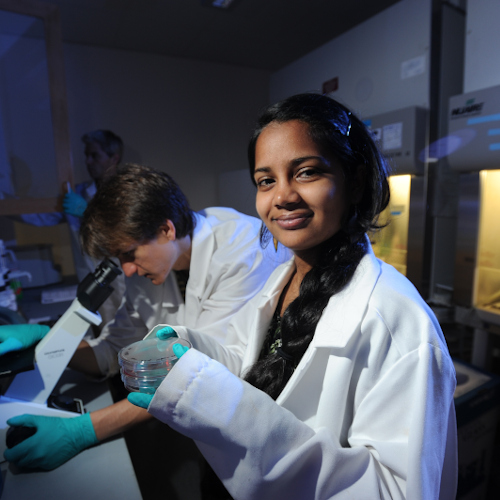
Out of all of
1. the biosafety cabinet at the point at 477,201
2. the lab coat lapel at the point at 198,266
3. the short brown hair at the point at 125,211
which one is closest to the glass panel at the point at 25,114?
the short brown hair at the point at 125,211

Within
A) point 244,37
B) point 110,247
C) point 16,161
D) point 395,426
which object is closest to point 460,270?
point 395,426

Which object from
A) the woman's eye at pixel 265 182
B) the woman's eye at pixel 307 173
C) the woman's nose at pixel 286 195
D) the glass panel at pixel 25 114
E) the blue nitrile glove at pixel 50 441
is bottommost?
the blue nitrile glove at pixel 50 441

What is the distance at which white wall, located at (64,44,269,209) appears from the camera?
2955mm

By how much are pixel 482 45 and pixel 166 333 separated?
197 centimetres

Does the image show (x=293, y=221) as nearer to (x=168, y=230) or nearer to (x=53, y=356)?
(x=168, y=230)

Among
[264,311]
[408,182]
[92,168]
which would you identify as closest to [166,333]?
[264,311]

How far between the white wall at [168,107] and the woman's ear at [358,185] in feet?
7.25

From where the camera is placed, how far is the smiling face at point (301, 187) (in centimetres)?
72

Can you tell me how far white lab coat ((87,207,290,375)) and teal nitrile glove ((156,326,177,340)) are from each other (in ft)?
1.40

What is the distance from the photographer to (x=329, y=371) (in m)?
0.72

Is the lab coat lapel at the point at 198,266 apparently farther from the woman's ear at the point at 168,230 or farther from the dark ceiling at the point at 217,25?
the dark ceiling at the point at 217,25

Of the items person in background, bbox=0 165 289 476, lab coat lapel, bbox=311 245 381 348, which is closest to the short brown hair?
person in background, bbox=0 165 289 476

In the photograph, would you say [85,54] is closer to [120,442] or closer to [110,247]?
[110,247]

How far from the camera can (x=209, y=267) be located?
143 cm
